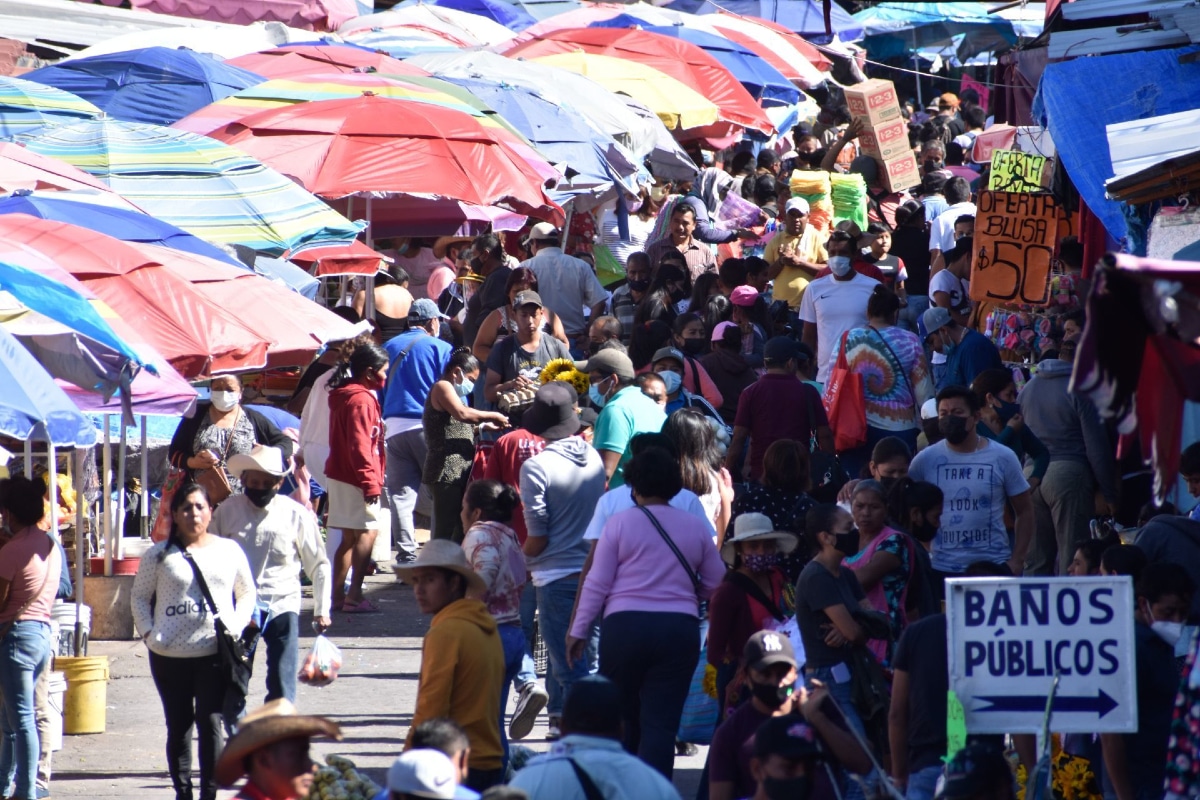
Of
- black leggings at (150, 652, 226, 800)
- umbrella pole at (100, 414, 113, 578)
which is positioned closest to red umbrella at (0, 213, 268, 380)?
umbrella pole at (100, 414, 113, 578)

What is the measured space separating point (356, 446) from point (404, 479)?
1001 millimetres

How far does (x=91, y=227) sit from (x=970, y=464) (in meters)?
5.19

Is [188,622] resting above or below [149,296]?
below

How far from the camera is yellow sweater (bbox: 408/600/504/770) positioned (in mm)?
6160

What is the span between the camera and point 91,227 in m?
10.1

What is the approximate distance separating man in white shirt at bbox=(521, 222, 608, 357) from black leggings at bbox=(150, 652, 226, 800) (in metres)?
6.60

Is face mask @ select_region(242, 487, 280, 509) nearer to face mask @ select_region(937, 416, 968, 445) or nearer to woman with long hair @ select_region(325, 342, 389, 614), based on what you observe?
woman with long hair @ select_region(325, 342, 389, 614)

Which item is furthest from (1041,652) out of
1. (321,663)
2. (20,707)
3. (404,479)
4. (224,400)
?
(404,479)

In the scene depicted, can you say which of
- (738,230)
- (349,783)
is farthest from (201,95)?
(349,783)

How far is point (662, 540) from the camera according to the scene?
7219 millimetres

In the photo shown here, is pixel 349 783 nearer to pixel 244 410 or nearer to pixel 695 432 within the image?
pixel 695 432

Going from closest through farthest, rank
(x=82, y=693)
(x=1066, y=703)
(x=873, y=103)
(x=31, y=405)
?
(x=1066, y=703)
(x=31, y=405)
(x=82, y=693)
(x=873, y=103)

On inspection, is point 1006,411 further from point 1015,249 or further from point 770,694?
point 770,694

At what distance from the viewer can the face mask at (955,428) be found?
8.50m
